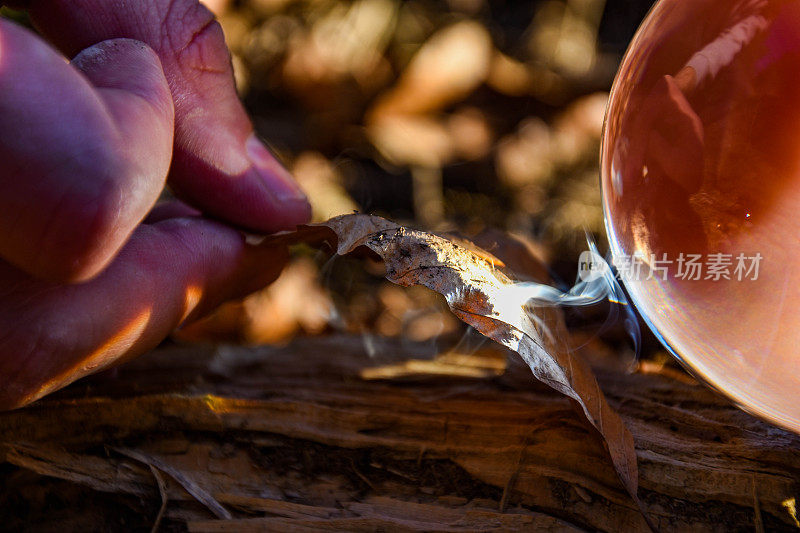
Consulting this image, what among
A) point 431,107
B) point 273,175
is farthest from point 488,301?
point 431,107

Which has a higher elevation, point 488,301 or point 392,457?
point 488,301

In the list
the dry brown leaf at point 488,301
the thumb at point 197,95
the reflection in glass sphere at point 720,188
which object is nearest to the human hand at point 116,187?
the thumb at point 197,95

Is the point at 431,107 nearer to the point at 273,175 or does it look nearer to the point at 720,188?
the point at 273,175

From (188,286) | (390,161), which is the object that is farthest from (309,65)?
(188,286)

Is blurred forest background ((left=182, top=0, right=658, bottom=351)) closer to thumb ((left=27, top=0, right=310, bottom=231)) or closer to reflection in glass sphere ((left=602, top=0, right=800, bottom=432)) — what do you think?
thumb ((left=27, top=0, right=310, bottom=231))

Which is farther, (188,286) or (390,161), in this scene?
(390,161)

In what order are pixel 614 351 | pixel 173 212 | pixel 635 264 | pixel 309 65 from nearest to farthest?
pixel 635 264 < pixel 173 212 < pixel 614 351 < pixel 309 65

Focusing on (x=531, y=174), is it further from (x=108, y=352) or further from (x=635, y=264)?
(x=108, y=352)
